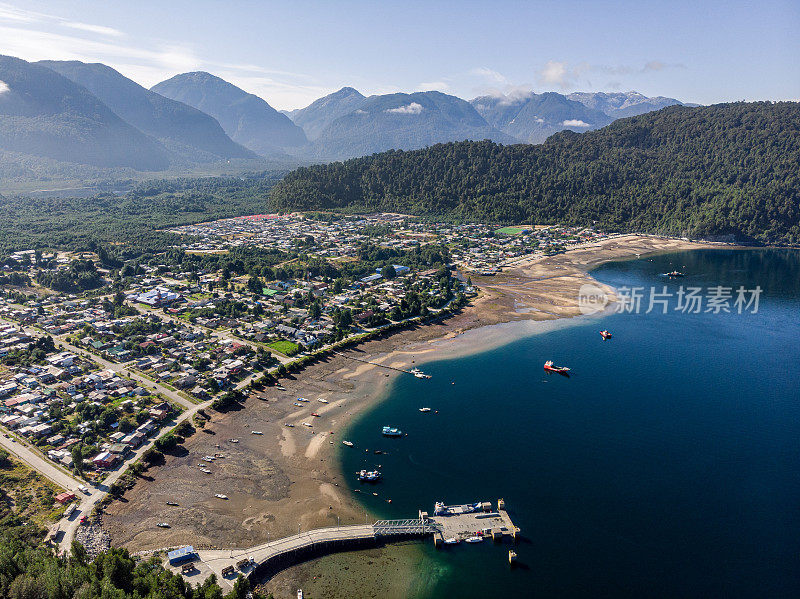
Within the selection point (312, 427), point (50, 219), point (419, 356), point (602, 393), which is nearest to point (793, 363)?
point (602, 393)

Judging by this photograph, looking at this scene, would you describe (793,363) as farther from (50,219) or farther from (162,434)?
(50,219)

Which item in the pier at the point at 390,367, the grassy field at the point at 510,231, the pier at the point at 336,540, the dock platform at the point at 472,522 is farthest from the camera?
the grassy field at the point at 510,231

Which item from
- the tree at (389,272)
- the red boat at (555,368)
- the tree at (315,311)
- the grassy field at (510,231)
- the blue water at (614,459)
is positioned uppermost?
the grassy field at (510,231)

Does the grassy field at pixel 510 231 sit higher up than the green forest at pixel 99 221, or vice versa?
the grassy field at pixel 510 231

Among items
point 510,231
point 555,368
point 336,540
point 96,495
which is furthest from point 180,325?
point 510,231

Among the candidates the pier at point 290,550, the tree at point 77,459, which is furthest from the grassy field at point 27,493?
the pier at point 290,550

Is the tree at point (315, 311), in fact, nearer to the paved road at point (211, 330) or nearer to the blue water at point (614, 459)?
the paved road at point (211, 330)

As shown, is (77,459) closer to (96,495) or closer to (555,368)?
(96,495)
